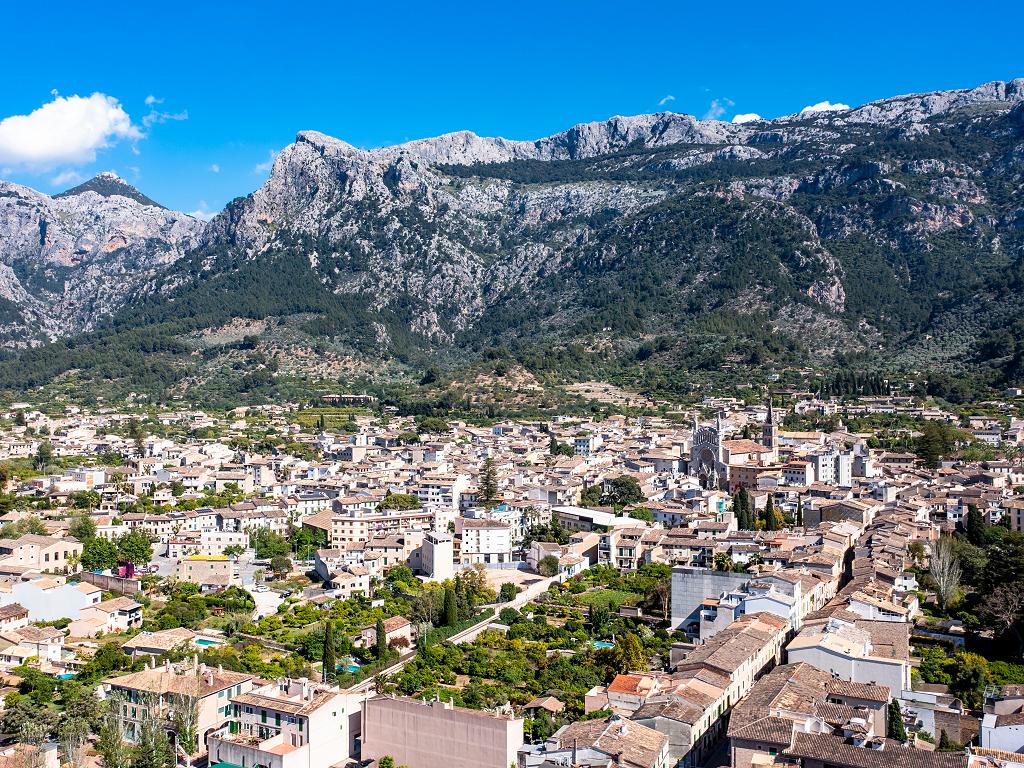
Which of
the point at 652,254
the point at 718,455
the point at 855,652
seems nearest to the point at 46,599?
the point at 855,652

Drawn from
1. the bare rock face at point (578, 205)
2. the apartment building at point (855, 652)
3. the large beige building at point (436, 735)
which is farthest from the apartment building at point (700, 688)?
the bare rock face at point (578, 205)

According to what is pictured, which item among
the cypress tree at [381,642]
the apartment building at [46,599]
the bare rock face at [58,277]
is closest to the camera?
the cypress tree at [381,642]

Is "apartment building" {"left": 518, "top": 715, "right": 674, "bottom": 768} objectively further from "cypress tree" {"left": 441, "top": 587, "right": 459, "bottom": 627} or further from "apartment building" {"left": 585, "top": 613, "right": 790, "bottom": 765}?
"cypress tree" {"left": 441, "top": 587, "right": 459, "bottom": 627}

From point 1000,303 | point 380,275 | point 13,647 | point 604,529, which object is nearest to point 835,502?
point 604,529

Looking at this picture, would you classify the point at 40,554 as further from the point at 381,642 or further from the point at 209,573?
the point at 381,642

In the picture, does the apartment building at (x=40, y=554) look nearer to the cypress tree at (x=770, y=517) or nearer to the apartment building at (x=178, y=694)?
the apartment building at (x=178, y=694)

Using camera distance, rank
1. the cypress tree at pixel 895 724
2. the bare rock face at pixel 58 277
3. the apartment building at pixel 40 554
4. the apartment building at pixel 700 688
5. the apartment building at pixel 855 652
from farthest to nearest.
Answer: the bare rock face at pixel 58 277, the apartment building at pixel 40 554, the apartment building at pixel 855 652, the apartment building at pixel 700 688, the cypress tree at pixel 895 724

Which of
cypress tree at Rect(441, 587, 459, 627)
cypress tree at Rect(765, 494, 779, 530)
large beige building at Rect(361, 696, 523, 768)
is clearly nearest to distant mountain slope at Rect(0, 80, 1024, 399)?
cypress tree at Rect(765, 494, 779, 530)
